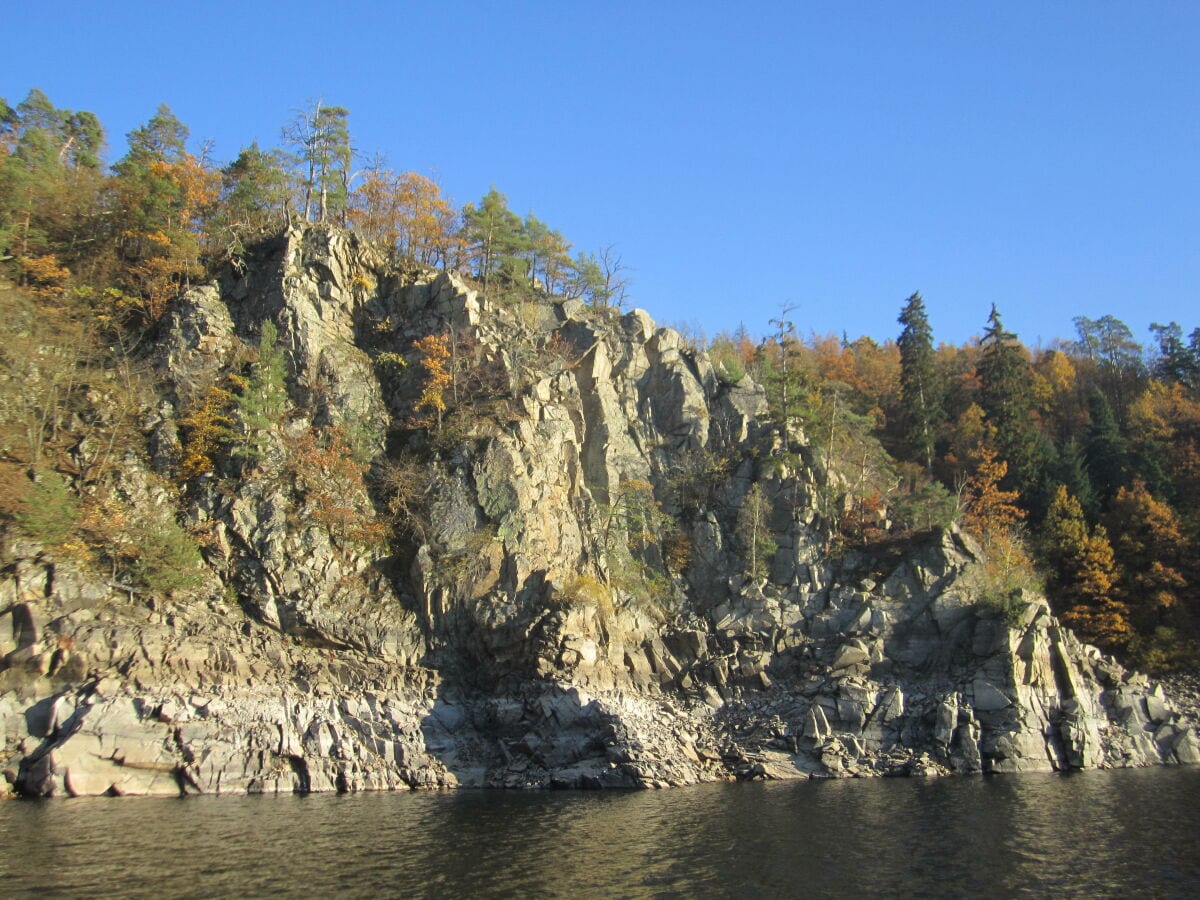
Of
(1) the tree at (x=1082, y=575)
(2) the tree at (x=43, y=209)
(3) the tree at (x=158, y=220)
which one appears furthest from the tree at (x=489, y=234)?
(1) the tree at (x=1082, y=575)

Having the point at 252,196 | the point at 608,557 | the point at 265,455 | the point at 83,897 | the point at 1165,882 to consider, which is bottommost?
the point at 1165,882

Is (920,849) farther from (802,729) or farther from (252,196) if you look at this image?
(252,196)

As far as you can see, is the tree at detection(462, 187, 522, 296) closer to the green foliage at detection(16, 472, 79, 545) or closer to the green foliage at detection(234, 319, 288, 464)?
the green foliage at detection(234, 319, 288, 464)

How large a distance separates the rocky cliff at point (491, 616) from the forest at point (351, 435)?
5.15ft

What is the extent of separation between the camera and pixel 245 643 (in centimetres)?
3597

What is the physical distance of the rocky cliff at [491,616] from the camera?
32875 mm

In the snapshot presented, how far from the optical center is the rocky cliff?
32.9 metres

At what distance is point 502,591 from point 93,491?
19.7 meters

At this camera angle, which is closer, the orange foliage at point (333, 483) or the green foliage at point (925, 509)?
the orange foliage at point (333, 483)

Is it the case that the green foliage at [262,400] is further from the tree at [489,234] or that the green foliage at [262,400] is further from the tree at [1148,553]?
the tree at [1148,553]

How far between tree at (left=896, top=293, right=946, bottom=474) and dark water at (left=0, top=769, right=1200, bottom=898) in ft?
125

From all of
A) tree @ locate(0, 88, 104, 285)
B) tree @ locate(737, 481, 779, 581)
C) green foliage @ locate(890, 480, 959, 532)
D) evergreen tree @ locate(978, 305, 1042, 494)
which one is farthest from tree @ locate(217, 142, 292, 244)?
evergreen tree @ locate(978, 305, 1042, 494)

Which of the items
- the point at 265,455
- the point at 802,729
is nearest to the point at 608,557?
the point at 802,729

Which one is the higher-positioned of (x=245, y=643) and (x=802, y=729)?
(x=245, y=643)
